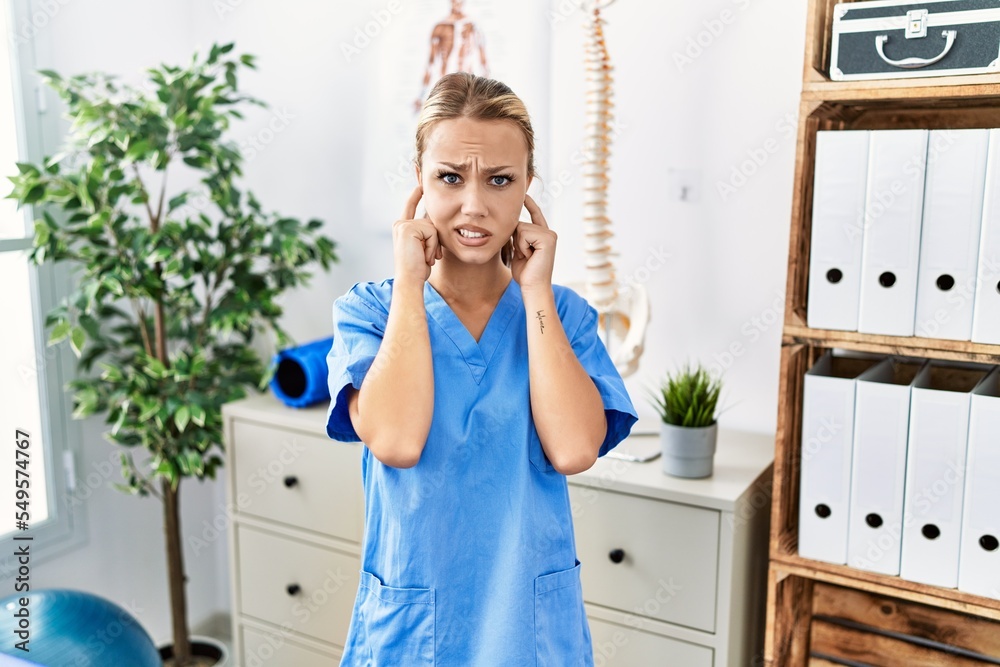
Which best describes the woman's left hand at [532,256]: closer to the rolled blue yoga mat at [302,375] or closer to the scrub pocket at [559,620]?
the scrub pocket at [559,620]

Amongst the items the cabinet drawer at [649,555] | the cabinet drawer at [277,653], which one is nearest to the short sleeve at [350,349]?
the cabinet drawer at [649,555]

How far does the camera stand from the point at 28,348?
2166mm

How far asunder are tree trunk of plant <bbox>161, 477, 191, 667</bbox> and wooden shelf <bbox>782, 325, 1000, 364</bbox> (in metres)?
1.50

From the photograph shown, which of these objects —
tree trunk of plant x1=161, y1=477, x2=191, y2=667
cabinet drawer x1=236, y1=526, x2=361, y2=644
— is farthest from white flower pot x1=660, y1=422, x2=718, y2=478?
tree trunk of plant x1=161, y1=477, x2=191, y2=667

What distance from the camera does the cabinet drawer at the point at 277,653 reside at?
7.05 feet

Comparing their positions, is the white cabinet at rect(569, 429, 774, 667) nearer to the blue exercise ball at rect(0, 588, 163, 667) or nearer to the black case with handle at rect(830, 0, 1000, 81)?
the black case with handle at rect(830, 0, 1000, 81)

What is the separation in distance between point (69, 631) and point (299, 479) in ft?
2.05

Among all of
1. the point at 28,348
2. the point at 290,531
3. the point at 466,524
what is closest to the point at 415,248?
the point at 466,524

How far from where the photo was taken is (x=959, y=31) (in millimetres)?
1331

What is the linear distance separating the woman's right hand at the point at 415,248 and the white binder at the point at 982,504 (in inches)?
34.1

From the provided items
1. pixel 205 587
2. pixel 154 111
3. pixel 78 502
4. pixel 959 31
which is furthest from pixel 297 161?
pixel 959 31

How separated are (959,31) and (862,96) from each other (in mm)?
154

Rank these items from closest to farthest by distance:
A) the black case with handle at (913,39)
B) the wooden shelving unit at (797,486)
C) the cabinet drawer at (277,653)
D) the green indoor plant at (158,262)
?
the black case with handle at (913,39), the wooden shelving unit at (797,486), the green indoor plant at (158,262), the cabinet drawer at (277,653)

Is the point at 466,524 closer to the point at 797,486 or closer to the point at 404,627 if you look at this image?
the point at 404,627
